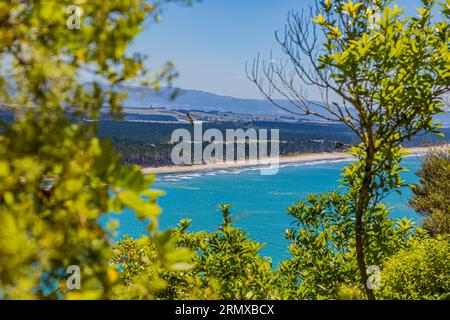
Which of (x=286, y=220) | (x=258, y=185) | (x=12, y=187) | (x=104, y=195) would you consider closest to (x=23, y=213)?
(x=12, y=187)

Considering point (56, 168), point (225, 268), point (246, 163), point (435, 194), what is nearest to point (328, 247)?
point (225, 268)

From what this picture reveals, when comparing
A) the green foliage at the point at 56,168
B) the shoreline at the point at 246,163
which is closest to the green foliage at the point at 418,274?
the green foliage at the point at 56,168

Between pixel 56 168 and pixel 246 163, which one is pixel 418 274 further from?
pixel 246 163

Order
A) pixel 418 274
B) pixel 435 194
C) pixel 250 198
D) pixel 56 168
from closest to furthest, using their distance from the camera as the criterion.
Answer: pixel 56 168, pixel 418 274, pixel 435 194, pixel 250 198

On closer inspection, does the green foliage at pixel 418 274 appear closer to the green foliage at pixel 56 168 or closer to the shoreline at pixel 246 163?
the green foliage at pixel 56 168

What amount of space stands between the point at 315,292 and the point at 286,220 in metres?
41.2

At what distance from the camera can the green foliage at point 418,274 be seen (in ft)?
18.4

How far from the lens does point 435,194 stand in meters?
18.1

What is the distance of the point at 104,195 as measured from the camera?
1.27 metres

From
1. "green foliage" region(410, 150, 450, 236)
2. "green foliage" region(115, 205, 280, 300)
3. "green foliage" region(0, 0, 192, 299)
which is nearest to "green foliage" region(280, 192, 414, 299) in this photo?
"green foliage" region(115, 205, 280, 300)

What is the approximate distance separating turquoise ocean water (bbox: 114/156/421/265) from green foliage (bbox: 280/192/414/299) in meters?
22.4

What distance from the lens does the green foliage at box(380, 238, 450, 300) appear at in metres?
5.61

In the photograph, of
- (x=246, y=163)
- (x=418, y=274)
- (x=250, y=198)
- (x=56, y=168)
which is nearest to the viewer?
(x=56, y=168)

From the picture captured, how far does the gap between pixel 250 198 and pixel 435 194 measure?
138 ft
